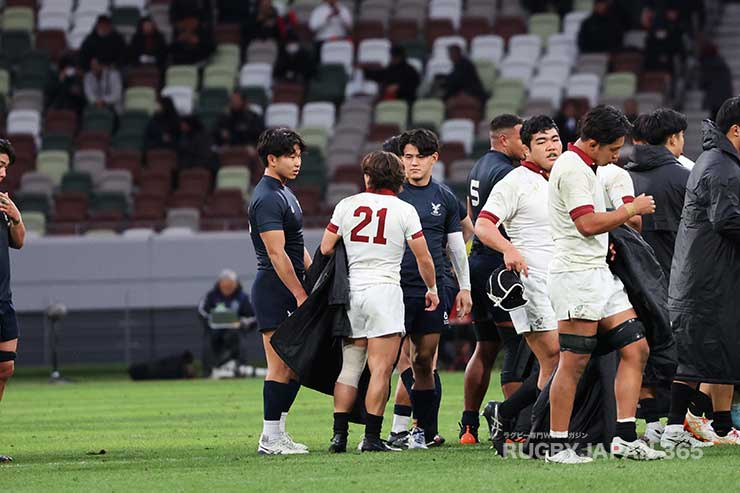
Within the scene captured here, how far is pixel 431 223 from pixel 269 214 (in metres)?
1.23

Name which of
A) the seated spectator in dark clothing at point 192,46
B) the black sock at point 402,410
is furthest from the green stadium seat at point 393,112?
the black sock at point 402,410

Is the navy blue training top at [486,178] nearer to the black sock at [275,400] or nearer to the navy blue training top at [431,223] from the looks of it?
the navy blue training top at [431,223]

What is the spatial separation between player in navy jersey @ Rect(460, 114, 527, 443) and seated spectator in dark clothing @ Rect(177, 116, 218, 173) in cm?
1594

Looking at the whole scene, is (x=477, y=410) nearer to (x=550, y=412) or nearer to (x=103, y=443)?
(x=550, y=412)

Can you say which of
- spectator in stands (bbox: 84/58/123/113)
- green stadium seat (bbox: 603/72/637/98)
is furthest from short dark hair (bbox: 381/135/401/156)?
spectator in stands (bbox: 84/58/123/113)

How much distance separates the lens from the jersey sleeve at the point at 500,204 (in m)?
9.84

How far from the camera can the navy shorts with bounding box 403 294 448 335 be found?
10492 millimetres

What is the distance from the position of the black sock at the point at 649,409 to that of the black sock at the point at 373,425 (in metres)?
1.82

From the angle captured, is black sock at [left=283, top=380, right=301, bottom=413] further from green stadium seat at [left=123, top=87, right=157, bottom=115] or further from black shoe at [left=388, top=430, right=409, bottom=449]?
green stadium seat at [left=123, top=87, right=157, bottom=115]

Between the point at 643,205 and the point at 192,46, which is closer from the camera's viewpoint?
the point at 643,205

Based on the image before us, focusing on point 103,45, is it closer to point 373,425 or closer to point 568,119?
point 568,119

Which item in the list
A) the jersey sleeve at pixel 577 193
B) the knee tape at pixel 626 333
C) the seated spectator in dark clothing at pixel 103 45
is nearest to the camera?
the jersey sleeve at pixel 577 193

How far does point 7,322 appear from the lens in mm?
10039

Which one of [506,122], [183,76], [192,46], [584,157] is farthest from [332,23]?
[584,157]
